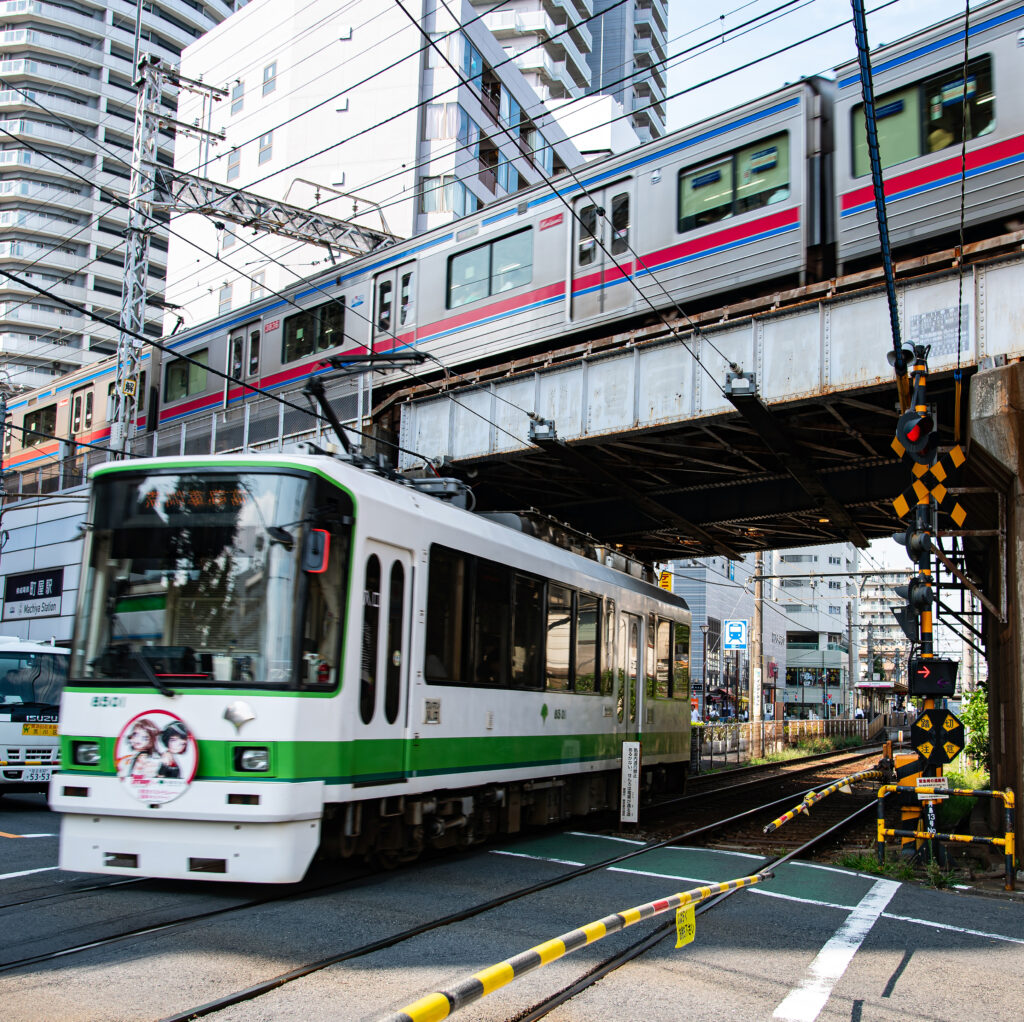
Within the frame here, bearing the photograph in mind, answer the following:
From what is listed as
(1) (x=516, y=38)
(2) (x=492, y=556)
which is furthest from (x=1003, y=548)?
(1) (x=516, y=38)

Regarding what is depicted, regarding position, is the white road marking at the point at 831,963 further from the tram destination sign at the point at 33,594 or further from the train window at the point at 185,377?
the tram destination sign at the point at 33,594

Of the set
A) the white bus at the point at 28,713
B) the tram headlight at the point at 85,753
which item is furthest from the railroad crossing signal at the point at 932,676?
the white bus at the point at 28,713

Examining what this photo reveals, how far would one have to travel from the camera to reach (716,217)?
15211 mm

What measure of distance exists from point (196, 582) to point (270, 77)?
162ft

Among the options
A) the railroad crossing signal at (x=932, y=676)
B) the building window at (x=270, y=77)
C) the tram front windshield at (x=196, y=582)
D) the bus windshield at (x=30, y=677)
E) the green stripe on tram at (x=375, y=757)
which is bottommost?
the green stripe on tram at (x=375, y=757)

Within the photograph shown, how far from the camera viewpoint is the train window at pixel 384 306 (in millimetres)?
21016

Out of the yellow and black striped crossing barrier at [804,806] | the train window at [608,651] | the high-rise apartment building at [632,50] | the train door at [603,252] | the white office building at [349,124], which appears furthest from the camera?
the high-rise apartment building at [632,50]

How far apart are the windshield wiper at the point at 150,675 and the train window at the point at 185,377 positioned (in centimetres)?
1974

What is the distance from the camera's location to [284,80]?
49.9m

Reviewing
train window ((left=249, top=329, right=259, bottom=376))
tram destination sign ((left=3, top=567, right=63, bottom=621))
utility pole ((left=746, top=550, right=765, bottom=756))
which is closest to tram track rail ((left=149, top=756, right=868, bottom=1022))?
train window ((left=249, top=329, right=259, bottom=376))

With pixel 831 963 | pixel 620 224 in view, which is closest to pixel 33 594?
pixel 620 224

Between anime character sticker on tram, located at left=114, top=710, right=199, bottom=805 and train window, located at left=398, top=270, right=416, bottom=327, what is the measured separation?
45.7ft

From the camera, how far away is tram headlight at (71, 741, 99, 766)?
24.3 ft

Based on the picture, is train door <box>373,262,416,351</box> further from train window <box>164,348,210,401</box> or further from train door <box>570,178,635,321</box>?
train window <box>164,348,210,401</box>
